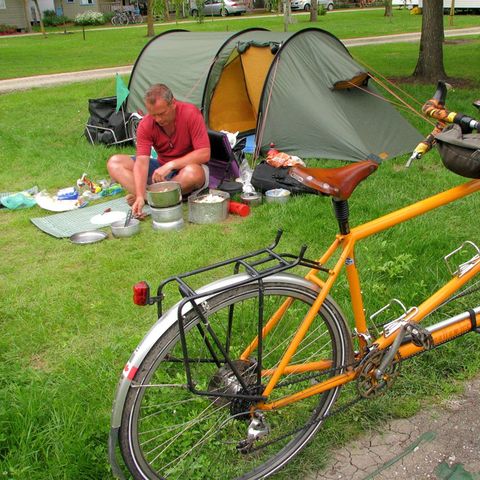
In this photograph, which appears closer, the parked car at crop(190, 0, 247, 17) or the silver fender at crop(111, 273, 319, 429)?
the silver fender at crop(111, 273, 319, 429)

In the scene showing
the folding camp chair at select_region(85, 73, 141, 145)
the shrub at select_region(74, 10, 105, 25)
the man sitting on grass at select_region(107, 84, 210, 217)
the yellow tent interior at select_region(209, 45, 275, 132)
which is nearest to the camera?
the man sitting on grass at select_region(107, 84, 210, 217)

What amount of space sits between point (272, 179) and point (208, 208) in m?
0.87

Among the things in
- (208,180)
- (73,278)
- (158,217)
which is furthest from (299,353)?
(208,180)

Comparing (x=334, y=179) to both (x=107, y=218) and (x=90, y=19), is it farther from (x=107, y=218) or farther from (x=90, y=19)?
(x=90, y=19)

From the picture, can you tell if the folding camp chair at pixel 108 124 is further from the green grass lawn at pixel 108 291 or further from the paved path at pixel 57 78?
the paved path at pixel 57 78

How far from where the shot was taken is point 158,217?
15.6ft

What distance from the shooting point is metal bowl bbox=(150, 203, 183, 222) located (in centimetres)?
470

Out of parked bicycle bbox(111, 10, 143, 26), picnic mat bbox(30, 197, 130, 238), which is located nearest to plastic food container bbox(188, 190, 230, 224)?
picnic mat bbox(30, 197, 130, 238)

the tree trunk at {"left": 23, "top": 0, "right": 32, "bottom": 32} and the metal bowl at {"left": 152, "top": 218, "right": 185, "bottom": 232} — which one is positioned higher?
the tree trunk at {"left": 23, "top": 0, "right": 32, "bottom": 32}

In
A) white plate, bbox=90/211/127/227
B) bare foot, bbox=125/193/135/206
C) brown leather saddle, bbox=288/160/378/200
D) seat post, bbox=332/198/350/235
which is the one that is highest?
brown leather saddle, bbox=288/160/378/200

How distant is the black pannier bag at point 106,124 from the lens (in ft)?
24.0

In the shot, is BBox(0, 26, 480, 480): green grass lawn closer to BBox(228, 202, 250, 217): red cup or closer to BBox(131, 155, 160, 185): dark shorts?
BBox(228, 202, 250, 217): red cup

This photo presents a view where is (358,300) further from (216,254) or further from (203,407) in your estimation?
(216,254)

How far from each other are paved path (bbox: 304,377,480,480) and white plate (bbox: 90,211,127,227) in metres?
3.26
